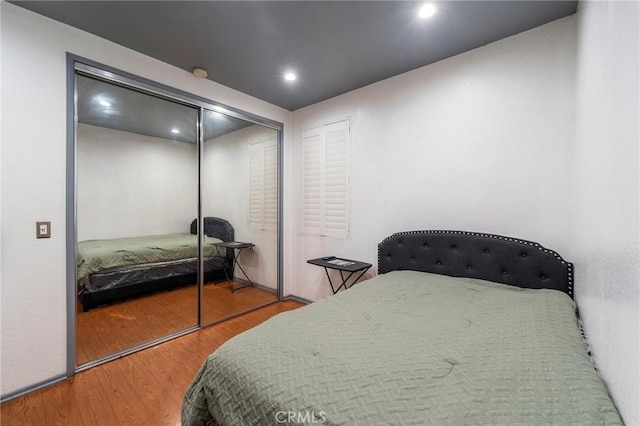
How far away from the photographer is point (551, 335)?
116cm

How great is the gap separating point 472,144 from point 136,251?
125 inches

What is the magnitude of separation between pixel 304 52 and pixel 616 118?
6.62ft

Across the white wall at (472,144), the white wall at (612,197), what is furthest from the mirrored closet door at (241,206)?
the white wall at (612,197)

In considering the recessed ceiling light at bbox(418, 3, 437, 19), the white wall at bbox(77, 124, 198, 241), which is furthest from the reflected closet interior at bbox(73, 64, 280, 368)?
the recessed ceiling light at bbox(418, 3, 437, 19)

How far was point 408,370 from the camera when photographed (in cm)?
93

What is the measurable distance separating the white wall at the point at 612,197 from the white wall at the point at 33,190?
2906 mm

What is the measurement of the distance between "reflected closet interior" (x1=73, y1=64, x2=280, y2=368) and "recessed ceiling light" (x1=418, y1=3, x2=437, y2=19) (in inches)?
79.8

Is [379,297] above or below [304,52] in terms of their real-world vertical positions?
below

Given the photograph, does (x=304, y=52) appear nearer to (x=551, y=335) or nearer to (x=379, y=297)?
(x=379, y=297)

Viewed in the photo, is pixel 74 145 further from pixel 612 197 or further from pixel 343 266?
pixel 612 197

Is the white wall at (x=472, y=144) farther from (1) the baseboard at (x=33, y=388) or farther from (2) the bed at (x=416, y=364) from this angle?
(1) the baseboard at (x=33, y=388)

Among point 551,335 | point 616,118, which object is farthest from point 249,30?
point 551,335

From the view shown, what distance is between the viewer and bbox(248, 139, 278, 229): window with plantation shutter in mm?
3289

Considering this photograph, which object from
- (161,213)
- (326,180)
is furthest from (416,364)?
(161,213)
